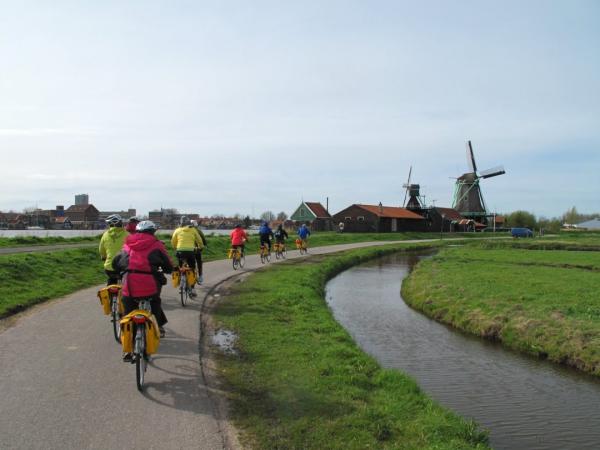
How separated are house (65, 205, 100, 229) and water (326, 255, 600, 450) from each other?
378 ft

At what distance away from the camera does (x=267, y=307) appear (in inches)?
483

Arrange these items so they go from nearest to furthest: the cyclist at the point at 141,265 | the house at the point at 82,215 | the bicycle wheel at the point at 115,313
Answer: the cyclist at the point at 141,265, the bicycle wheel at the point at 115,313, the house at the point at 82,215

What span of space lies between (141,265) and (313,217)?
70.7 m

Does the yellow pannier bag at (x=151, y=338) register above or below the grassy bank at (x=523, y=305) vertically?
above

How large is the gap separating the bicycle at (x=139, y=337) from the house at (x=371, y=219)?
2538 inches

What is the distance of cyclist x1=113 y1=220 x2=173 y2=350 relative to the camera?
6586mm

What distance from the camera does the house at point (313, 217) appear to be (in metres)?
76.9

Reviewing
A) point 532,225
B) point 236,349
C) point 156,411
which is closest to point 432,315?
point 236,349

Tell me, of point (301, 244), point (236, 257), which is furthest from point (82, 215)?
point (236, 257)

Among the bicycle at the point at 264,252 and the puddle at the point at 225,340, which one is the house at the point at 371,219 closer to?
the bicycle at the point at 264,252

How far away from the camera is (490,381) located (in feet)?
30.5

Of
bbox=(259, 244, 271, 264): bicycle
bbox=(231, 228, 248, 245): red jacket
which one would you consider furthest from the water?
bbox=(259, 244, 271, 264): bicycle

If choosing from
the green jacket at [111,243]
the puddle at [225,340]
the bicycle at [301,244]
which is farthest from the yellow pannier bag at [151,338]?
the bicycle at [301,244]

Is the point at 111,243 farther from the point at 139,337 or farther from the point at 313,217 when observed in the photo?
the point at 313,217
